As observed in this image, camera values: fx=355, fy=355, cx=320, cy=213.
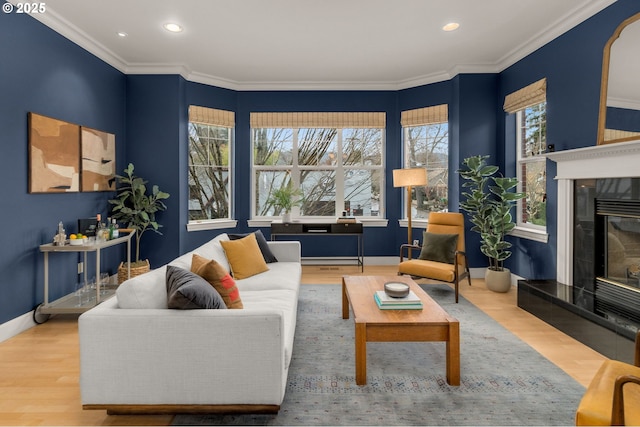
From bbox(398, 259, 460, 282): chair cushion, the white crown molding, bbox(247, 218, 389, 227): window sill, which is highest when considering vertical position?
the white crown molding

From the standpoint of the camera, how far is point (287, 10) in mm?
3387

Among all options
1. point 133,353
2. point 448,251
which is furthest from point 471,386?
point 448,251

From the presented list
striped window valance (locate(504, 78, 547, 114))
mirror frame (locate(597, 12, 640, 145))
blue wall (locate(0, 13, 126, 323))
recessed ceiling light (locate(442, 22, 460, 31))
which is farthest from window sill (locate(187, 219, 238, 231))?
mirror frame (locate(597, 12, 640, 145))

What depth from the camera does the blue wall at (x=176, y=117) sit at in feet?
10.1

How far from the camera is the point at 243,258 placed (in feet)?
10.6

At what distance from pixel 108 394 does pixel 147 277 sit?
1.91 feet

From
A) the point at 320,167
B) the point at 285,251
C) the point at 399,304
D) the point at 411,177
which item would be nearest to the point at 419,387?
the point at 399,304

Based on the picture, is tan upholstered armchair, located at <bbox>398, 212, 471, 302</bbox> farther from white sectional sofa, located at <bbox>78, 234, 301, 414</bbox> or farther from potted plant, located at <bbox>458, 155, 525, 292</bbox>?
white sectional sofa, located at <bbox>78, 234, 301, 414</bbox>

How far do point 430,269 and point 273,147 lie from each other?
124 inches

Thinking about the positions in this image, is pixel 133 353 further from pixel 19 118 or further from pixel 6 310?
pixel 19 118

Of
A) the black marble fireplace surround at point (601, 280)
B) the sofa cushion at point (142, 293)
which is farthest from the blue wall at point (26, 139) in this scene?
the black marble fireplace surround at point (601, 280)

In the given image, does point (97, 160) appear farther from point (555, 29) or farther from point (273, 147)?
point (555, 29)

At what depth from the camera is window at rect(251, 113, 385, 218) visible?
572 cm

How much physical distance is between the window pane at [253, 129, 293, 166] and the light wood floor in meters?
3.31
